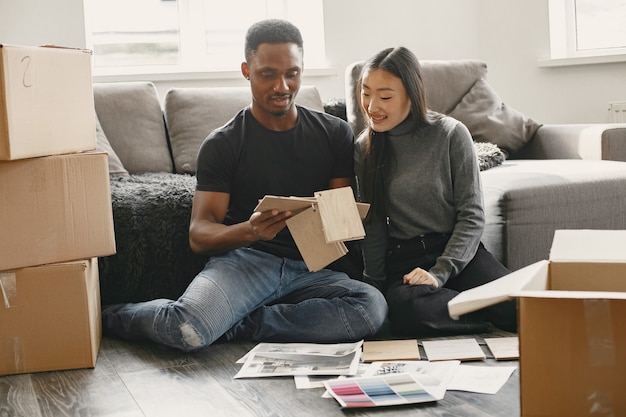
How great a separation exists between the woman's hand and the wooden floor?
193 mm

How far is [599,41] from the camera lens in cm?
440

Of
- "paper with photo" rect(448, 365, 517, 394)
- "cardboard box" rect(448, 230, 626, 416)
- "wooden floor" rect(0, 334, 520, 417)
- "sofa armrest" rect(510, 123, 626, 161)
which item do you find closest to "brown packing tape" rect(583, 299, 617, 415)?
"cardboard box" rect(448, 230, 626, 416)

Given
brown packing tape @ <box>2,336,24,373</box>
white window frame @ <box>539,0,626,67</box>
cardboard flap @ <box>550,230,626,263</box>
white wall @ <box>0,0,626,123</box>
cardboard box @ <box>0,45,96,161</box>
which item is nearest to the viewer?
cardboard flap @ <box>550,230,626,263</box>

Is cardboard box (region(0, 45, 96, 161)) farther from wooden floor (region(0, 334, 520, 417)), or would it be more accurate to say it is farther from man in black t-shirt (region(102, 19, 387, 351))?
wooden floor (region(0, 334, 520, 417))

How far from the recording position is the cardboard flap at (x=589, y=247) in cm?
144

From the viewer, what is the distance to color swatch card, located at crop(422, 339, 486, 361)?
6.93 ft

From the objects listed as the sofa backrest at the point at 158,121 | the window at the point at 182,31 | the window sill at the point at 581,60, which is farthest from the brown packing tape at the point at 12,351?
the window sill at the point at 581,60

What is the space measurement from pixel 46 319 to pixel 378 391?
2.97ft

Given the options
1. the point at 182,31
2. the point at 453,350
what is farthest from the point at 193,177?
the point at 182,31

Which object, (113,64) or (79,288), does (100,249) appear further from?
(113,64)

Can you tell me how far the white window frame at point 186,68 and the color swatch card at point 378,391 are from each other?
2473mm

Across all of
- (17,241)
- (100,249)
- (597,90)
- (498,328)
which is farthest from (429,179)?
(597,90)

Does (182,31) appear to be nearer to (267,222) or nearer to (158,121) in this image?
(158,121)

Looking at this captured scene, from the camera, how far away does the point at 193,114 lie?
3.42 m
